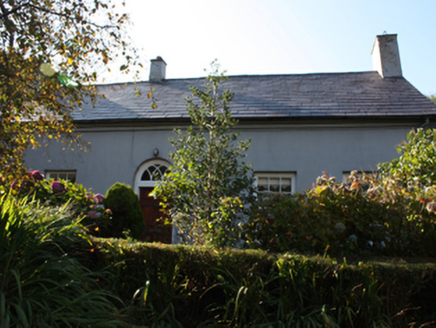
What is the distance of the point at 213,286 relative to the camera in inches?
130

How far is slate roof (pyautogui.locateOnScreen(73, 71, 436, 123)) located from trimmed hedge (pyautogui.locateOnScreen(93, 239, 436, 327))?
680 centimetres

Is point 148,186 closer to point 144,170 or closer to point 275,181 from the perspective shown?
point 144,170

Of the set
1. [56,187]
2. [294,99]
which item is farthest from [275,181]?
[56,187]

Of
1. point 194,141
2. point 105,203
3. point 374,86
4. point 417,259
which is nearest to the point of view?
point 417,259

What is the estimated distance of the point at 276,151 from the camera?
9.92 m

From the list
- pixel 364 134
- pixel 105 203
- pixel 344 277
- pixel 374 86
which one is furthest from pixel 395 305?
pixel 374 86

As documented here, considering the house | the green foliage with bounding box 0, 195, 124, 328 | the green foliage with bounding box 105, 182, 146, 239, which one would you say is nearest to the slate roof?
the house

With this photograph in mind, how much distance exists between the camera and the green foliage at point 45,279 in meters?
2.83

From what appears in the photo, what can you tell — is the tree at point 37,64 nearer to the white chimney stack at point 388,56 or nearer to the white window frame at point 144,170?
the white window frame at point 144,170

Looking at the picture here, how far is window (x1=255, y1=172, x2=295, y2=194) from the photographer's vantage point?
9.88 meters

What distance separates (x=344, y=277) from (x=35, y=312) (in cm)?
246

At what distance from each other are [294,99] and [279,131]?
1412 millimetres

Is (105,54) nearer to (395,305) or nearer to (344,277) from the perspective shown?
(344,277)

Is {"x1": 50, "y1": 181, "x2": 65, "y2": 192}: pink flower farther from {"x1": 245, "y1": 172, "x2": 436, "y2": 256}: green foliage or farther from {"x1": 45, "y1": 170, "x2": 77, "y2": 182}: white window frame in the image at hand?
{"x1": 45, "y1": 170, "x2": 77, "y2": 182}: white window frame
